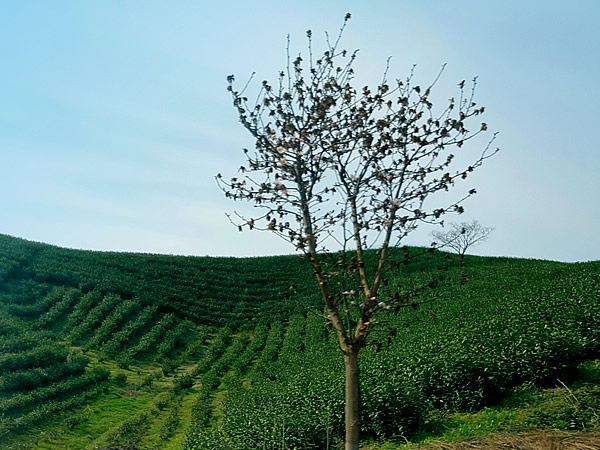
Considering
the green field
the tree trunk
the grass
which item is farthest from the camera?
the green field

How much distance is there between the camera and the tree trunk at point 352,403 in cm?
497

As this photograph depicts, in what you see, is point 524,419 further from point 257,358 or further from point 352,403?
point 257,358

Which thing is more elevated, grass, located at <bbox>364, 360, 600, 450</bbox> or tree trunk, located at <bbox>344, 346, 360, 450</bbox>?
tree trunk, located at <bbox>344, 346, 360, 450</bbox>

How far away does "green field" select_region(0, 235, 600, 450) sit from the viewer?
8.34 meters

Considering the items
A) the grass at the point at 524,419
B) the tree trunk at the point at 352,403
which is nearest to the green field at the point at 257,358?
the grass at the point at 524,419

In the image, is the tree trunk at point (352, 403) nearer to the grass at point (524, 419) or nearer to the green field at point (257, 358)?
the green field at point (257, 358)

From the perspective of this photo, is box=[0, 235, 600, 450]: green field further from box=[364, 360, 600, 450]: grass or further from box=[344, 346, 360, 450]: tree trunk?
box=[344, 346, 360, 450]: tree trunk

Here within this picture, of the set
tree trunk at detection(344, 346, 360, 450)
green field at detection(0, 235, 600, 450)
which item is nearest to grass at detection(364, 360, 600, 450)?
green field at detection(0, 235, 600, 450)

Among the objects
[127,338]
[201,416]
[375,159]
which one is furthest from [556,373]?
[127,338]

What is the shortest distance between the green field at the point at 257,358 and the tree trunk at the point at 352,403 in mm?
325

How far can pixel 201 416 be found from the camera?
1261 cm

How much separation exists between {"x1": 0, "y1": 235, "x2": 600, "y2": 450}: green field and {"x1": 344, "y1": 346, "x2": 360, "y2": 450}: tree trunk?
0.33 meters

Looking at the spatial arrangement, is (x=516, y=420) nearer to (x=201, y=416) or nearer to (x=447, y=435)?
(x=447, y=435)

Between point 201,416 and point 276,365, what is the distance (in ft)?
16.0
